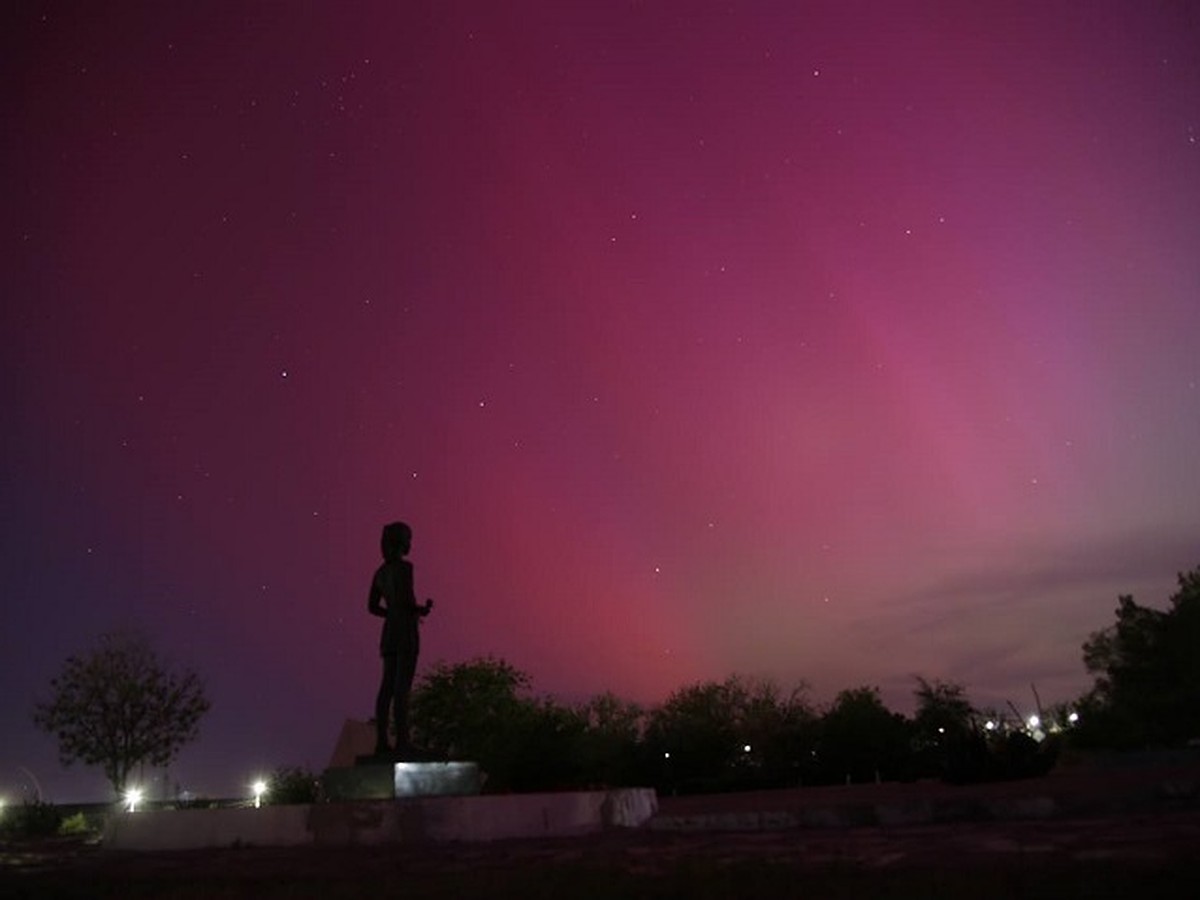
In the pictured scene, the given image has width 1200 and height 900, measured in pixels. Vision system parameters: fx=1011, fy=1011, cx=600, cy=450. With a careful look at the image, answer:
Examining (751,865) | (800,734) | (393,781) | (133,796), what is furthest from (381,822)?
(133,796)

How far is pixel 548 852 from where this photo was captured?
7.70m

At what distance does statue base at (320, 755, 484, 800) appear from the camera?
428 inches

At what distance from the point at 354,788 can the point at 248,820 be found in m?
1.26

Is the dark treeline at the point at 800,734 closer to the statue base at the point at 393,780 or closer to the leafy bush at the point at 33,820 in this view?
the statue base at the point at 393,780

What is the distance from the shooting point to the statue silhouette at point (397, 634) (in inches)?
479

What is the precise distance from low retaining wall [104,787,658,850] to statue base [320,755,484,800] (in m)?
0.77

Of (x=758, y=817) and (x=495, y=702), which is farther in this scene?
(x=495, y=702)

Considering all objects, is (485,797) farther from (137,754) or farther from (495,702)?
(495,702)

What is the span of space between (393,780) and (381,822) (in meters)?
1.15

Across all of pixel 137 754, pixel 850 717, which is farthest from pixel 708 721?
pixel 137 754

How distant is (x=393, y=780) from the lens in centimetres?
1084

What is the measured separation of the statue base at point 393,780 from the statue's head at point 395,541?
2.45 metres


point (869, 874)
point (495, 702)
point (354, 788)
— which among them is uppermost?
point (495, 702)

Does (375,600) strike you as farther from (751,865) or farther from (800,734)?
(800,734)
